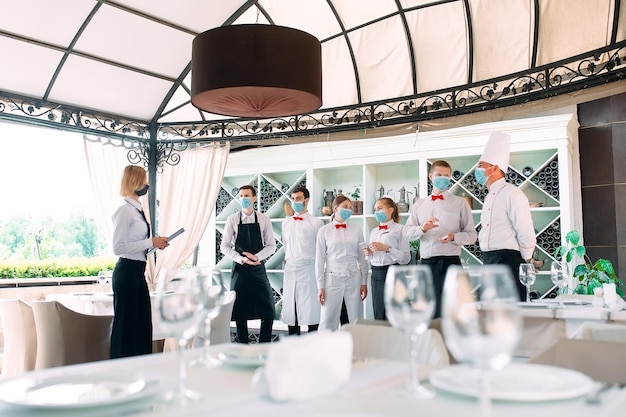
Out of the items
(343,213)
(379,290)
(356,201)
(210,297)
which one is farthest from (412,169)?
(210,297)

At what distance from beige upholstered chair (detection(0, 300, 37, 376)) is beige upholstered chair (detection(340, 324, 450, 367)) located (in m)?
3.03

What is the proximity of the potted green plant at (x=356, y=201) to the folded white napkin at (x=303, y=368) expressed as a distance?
500 cm

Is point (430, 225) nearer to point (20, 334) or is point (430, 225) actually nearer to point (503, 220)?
point (503, 220)

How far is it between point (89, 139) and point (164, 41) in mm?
1322

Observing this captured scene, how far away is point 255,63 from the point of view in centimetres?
290

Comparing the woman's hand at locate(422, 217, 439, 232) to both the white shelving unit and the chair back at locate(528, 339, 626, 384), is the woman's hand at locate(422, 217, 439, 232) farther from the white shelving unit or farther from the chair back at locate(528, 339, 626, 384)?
the chair back at locate(528, 339, 626, 384)

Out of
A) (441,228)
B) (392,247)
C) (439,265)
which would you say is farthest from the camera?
(392,247)

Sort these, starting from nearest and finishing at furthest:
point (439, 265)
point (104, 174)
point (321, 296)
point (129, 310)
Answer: point (129, 310)
point (439, 265)
point (321, 296)
point (104, 174)

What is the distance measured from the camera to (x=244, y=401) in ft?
3.47

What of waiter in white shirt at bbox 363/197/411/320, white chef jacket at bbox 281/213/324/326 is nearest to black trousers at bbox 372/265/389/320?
waiter in white shirt at bbox 363/197/411/320

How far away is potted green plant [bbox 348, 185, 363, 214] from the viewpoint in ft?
20.0

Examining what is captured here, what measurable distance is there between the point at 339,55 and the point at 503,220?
3.01 meters

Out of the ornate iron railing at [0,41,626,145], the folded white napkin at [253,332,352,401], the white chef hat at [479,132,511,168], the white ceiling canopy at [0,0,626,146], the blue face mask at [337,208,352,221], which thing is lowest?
the folded white napkin at [253,332,352,401]

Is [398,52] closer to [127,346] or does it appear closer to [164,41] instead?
[164,41]
